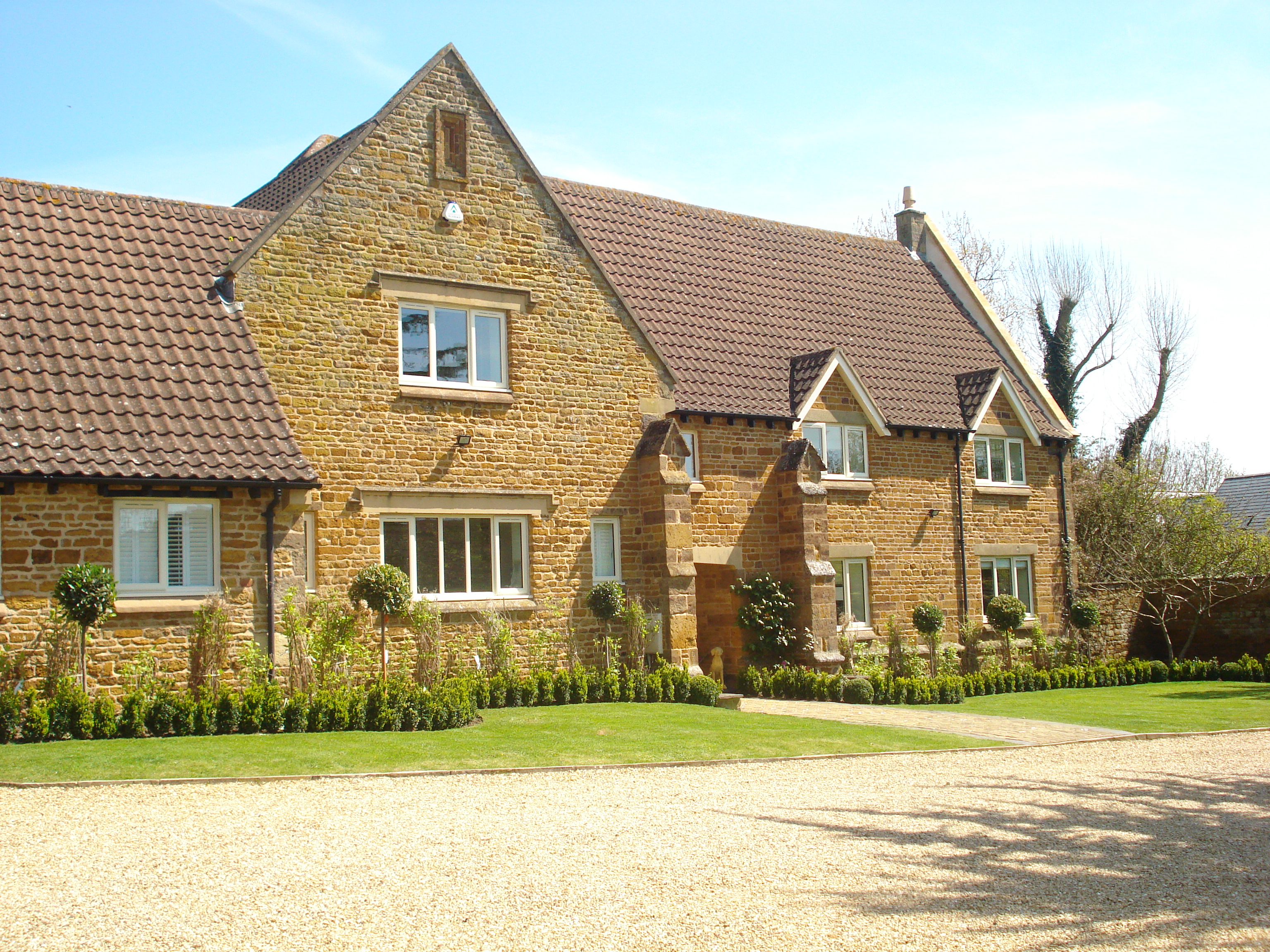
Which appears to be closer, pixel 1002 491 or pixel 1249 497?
pixel 1002 491

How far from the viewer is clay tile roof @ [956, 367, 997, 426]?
27016 mm

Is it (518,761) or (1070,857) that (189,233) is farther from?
(1070,857)

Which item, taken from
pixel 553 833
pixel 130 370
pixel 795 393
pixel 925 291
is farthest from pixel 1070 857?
pixel 925 291

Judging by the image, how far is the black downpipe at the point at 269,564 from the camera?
16922 millimetres

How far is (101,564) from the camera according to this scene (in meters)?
15.7

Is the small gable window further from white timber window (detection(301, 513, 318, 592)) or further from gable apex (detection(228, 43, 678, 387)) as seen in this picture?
white timber window (detection(301, 513, 318, 592))

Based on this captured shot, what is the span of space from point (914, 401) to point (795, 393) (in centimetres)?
379

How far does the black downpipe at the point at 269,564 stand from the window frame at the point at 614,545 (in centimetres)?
584

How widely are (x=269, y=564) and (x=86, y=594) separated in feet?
8.90

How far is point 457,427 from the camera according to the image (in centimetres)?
1969

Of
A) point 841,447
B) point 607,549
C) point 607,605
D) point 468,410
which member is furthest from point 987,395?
point 468,410

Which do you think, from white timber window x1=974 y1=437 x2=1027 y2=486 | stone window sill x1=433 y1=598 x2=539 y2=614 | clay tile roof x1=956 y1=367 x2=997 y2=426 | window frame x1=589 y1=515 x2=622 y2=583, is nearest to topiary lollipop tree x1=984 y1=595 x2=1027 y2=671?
white timber window x1=974 y1=437 x2=1027 y2=486

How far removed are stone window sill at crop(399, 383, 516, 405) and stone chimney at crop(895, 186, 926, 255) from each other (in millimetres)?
16168

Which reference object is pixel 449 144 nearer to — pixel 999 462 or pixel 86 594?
pixel 86 594
